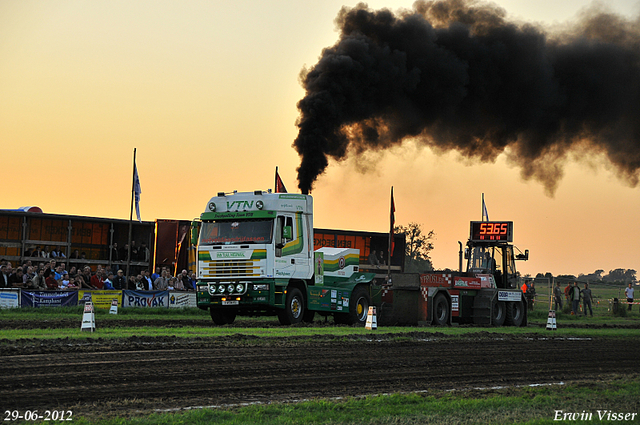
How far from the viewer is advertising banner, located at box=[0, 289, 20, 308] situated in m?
24.4

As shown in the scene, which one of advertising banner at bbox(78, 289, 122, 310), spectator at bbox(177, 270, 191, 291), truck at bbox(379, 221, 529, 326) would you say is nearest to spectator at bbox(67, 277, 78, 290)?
advertising banner at bbox(78, 289, 122, 310)

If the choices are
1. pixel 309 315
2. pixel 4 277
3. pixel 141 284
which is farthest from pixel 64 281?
pixel 309 315

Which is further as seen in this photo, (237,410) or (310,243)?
(310,243)

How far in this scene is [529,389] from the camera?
10.6 meters

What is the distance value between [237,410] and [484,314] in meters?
19.8

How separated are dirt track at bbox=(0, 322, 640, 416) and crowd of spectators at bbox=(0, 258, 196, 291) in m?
12.0

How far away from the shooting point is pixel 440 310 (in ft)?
84.5

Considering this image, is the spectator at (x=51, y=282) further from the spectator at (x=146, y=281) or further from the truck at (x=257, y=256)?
the truck at (x=257, y=256)

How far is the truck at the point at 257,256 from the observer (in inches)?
835

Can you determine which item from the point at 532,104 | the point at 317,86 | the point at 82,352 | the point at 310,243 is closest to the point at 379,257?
the point at 532,104

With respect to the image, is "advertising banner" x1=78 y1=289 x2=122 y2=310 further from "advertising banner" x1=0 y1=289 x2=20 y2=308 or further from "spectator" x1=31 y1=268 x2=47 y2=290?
"advertising banner" x1=0 y1=289 x2=20 y2=308

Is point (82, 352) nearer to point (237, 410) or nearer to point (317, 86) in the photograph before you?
point (237, 410)

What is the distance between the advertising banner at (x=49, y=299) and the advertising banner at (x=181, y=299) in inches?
159

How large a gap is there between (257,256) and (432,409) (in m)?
12.8
